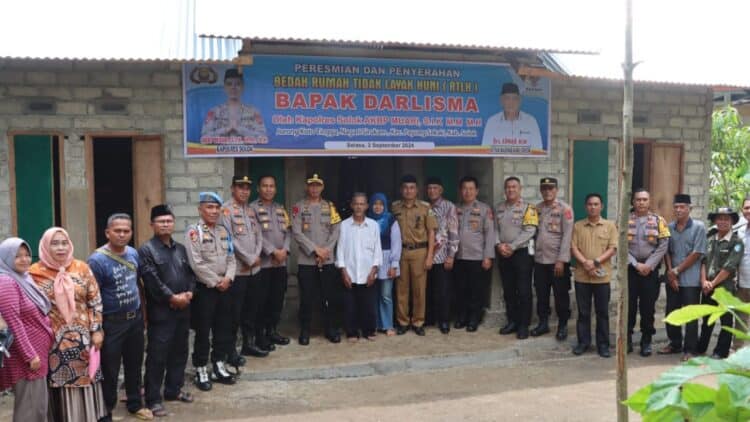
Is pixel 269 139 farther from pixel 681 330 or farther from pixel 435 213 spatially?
pixel 681 330

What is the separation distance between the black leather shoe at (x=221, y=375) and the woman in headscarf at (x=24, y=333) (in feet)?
6.12

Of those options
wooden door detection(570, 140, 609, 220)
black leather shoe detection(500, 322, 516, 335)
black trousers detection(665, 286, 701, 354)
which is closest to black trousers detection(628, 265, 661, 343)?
black trousers detection(665, 286, 701, 354)

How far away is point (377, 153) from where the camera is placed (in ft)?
24.0

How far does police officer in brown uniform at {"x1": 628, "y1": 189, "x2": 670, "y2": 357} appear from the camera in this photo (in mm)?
6922

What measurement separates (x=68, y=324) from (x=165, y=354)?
3.36 ft

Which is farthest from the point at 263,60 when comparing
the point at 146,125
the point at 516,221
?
the point at 516,221

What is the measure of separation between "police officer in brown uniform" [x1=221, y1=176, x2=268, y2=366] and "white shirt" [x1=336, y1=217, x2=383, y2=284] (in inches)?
38.0

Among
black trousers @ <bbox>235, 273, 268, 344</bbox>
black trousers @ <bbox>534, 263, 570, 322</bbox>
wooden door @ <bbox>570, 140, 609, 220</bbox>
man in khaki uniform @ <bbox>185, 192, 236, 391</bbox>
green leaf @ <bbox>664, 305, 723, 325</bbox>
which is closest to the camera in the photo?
green leaf @ <bbox>664, 305, 723, 325</bbox>

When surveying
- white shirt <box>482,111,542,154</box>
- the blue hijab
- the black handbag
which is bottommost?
the black handbag

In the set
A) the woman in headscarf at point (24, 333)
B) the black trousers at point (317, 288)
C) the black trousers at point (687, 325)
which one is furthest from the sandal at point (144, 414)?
the black trousers at point (687, 325)

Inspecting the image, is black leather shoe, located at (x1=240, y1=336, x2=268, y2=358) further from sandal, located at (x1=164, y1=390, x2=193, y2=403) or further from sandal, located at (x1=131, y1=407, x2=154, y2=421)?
sandal, located at (x1=131, y1=407, x2=154, y2=421)

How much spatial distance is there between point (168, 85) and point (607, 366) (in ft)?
16.7

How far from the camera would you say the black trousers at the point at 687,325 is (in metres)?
6.82

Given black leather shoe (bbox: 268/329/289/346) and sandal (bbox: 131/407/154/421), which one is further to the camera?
black leather shoe (bbox: 268/329/289/346)
